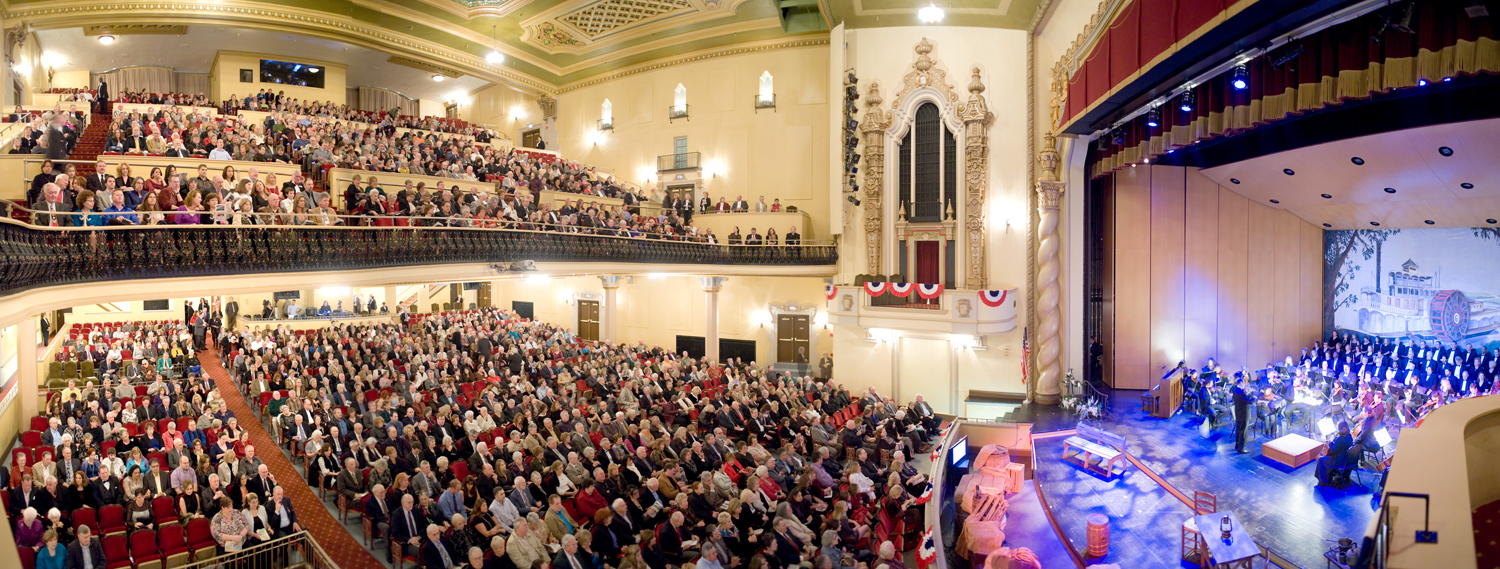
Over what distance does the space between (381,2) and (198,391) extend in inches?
518

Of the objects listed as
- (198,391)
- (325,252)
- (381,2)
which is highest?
(381,2)

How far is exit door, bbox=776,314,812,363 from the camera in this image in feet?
67.7

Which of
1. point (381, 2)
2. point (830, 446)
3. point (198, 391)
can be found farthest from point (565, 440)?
point (381, 2)

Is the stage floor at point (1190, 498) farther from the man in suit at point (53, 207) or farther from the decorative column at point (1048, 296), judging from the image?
the man in suit at point (53, 207)

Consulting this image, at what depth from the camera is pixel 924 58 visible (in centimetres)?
1645

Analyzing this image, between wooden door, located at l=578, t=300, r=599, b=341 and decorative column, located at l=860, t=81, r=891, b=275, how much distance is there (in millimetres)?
11076

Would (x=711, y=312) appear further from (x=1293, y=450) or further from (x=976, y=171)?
(x=1293, y=450)

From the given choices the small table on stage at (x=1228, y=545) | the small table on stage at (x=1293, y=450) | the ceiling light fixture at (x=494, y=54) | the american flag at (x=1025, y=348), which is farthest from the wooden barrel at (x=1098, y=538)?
the ceiling light fixture at (x=494, y=54)

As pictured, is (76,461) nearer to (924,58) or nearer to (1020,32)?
(924,58)

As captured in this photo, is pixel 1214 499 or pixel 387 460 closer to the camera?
pixel 1214 499

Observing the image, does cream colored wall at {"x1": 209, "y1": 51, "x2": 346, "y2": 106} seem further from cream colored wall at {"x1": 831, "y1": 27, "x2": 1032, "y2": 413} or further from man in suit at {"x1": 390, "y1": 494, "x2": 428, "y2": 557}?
man in suit at {"x1": 390, "y1": 494, "x2": 428, "y2": 557}

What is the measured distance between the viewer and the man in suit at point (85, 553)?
591 centimetres

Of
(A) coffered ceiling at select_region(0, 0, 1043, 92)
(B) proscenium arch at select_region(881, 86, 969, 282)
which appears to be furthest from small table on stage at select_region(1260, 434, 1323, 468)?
(A) coffered ceiling at select_region(0, 0, 1043, 92)

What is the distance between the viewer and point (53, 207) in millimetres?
6633
